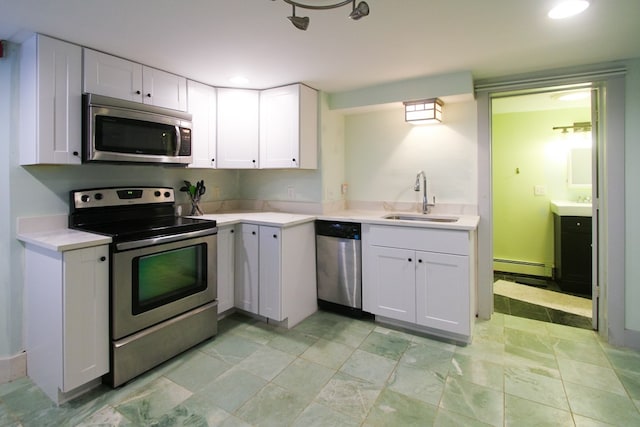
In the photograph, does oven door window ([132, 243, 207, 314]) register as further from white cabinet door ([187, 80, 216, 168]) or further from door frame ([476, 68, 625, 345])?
door frame ([476, 68, 625, 345])

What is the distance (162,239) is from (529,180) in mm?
4123

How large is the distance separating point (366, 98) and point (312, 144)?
66cm

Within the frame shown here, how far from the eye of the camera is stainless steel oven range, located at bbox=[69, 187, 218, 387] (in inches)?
77.7

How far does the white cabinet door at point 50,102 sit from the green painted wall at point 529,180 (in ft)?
14.2

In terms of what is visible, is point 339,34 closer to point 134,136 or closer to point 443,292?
point 134,136

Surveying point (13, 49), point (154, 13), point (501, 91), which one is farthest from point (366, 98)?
point (13, 49)

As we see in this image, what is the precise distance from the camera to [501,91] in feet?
9.16

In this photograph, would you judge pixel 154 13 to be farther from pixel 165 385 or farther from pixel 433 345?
pixel 433 345

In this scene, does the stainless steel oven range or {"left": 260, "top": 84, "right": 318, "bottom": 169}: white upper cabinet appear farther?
{"left": 260, "top": 84, "right": 318, "bottom": 169}: white upper cabinet

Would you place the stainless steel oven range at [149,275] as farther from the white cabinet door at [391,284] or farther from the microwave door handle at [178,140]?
the white cabinet door at [391,284]

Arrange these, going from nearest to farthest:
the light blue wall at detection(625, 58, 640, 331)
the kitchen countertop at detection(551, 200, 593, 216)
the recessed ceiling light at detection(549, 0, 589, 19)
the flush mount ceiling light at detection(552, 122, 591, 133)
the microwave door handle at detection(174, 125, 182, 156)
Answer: the recessed ceiling light at detection(549, 0, 589, 19) < the light blue wall at detection(625, 58, 640, 331) < the microwave door handle at detection(174, 125, 182, 156) < the kitchen countertop at detection(551, 200, 593, 216) < the flush mount ceiling light at detection(552, 122, 591, 133)

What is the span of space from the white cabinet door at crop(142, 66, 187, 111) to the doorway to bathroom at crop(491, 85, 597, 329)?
293cm

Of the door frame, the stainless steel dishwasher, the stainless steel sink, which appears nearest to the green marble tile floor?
the door frame

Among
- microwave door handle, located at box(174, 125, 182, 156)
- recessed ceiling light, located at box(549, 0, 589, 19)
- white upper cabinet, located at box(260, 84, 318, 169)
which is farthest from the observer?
white upper cabinet, located at box(260, 84, 318, 169)
